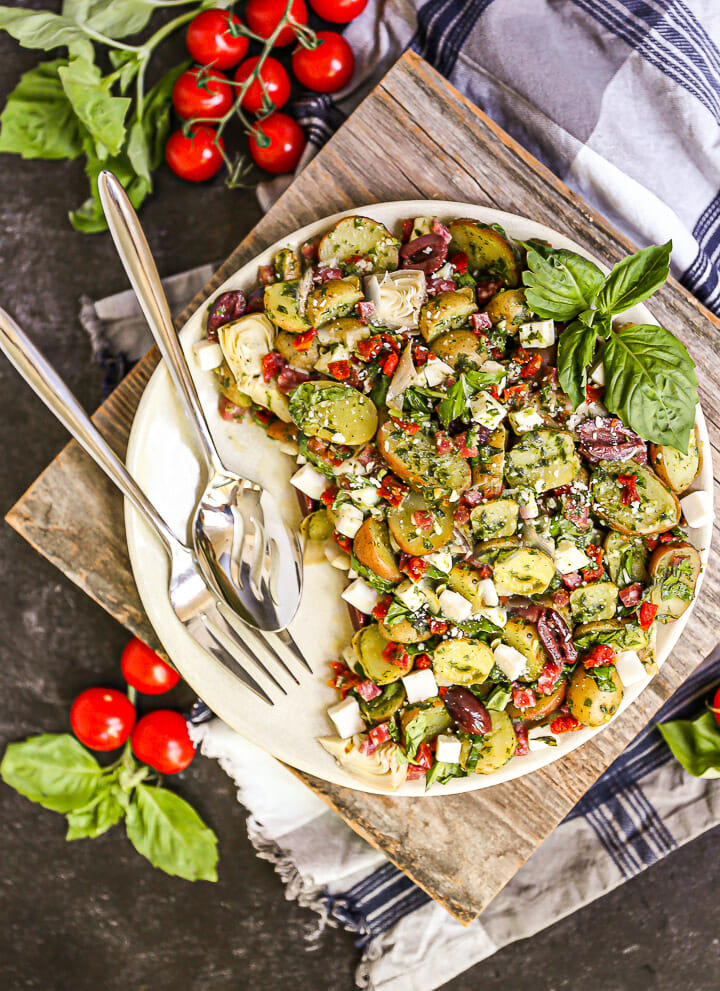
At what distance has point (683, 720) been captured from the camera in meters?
2.10

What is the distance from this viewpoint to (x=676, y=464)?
1.66 meters

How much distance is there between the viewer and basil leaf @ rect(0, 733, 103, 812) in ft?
7.31

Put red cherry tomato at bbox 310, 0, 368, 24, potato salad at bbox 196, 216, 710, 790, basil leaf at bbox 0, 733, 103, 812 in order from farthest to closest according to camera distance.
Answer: basil leaf at bbox 0, 733, 103, 812 < red cherry tomato at bbox 310, 0, 368, 24 < potato salad at bbox 196, 216, 710, 790

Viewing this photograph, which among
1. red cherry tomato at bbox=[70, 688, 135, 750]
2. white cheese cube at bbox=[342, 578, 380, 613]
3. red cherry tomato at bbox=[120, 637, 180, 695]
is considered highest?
white cheese cube at bbox=[342, 578, 380, 613]

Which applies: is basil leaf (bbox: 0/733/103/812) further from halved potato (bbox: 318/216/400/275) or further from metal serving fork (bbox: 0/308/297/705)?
halved potato (bbox: 318/216/400/275)

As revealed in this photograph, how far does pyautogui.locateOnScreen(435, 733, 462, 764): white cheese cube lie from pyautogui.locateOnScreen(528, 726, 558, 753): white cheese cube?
0.18 meters

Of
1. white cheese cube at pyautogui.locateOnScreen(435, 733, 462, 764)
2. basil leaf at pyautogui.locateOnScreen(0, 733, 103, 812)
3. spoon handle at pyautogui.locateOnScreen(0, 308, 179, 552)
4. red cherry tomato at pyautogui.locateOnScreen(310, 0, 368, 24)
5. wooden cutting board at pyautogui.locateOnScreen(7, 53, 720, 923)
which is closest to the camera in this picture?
spoon handle at pyautogui.locateOnScreen(0, 308, 179, 552)

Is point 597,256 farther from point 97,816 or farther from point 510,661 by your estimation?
point 97,816

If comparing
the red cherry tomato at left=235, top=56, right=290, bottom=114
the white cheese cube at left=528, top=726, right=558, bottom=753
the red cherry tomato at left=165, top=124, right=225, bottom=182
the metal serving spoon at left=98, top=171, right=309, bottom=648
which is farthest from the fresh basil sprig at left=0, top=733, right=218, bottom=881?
the red cherry tomato at left=235, top=56, right=290, bottom=114

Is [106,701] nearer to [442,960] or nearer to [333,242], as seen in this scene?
[442,960]

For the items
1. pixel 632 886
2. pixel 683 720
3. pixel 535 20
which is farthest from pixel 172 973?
pixel 535 20

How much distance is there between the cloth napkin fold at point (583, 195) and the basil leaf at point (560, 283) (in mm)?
471

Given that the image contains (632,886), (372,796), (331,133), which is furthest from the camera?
(632,886)

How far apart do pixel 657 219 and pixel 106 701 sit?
205cm
